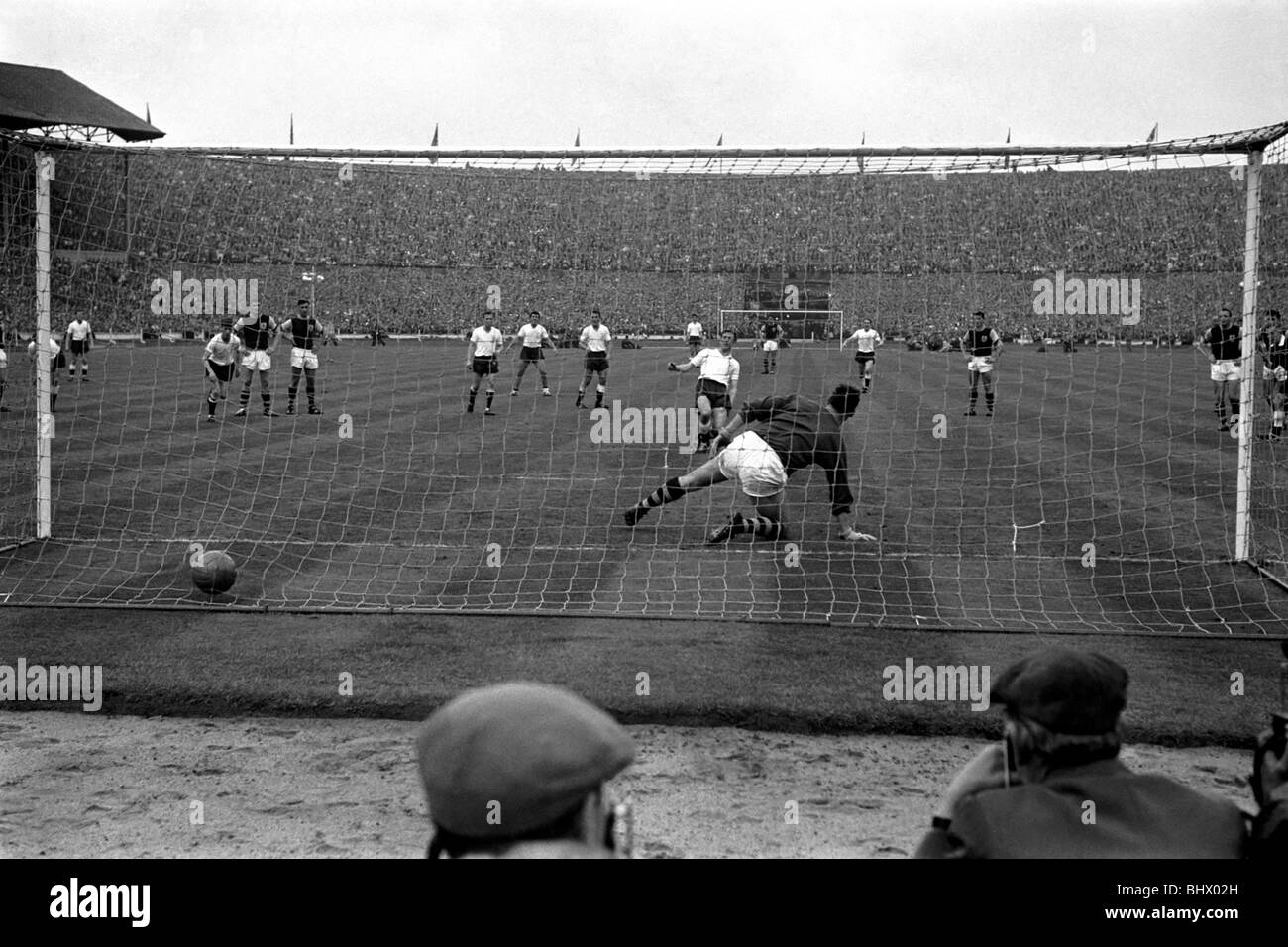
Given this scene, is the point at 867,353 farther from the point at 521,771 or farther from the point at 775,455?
the point at 521,771

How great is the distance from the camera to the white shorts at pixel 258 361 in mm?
24766

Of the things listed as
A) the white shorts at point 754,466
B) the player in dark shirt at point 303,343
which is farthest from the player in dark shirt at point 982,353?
the player in dark shirt at point 303,343

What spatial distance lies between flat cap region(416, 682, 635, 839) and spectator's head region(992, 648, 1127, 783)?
130 centimetres

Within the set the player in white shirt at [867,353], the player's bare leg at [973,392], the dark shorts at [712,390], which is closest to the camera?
the dark shorts at [712,390]

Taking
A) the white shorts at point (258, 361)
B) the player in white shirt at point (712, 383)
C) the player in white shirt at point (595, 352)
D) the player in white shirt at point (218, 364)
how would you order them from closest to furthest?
the player in white shirt at point (712, 383) → the player in white shirt at point (218, 364) → the white shorts at point (258, 361) → the player in white shirt at point (595, 352)

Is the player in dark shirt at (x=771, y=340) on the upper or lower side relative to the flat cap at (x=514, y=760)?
upper

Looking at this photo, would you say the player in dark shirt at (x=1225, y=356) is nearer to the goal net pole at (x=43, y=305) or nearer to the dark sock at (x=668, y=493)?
the dark sock at (x=668, y=493)

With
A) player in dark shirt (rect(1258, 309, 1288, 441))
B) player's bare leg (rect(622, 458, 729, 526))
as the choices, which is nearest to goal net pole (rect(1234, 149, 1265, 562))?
player's bare leg (rect(622, 458, 729, 526))

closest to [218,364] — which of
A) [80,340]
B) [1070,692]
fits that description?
[80,340]

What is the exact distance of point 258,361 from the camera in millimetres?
24891

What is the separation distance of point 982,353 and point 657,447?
802cm

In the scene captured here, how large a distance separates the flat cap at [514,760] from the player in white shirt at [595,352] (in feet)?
80.7

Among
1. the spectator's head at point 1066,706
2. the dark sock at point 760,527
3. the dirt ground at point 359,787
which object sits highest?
the spectator's head at point 1066,706
